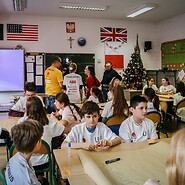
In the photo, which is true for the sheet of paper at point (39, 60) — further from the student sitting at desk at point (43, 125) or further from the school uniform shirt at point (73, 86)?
the student sitting at desk at point (43, 125)

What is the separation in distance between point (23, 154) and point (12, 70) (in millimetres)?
6868

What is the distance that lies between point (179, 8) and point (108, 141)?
664 centimetres

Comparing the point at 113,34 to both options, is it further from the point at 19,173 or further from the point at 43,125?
the point at 19,173

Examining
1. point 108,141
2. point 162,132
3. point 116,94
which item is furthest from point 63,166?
point 162,132

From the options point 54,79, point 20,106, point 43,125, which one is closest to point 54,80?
point 54,79

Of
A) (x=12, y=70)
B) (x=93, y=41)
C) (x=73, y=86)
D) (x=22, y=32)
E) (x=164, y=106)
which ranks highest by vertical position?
(x=22, y=32)

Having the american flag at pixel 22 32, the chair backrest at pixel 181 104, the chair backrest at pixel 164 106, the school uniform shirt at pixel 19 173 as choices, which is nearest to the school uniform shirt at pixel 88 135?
the school uniform shirt at pixel 19 173

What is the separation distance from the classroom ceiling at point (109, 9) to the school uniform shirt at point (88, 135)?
5029mm

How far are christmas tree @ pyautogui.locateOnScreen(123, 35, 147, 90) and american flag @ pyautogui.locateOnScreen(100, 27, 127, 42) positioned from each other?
750 millimetres

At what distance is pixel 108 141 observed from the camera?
242 centimetres

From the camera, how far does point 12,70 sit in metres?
8.43

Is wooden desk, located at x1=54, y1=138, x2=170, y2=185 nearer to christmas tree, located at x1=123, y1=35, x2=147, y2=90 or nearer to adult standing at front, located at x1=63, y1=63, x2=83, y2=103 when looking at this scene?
adult standing at front, located at x1=63, y1=63, x2=83, y2=103

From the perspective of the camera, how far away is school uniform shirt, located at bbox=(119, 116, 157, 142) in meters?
2.85

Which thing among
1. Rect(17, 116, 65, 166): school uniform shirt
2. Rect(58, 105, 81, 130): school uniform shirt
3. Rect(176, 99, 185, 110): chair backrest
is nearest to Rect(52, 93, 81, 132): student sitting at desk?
Rect(58, 105, 81, 130): school uniform shirt
